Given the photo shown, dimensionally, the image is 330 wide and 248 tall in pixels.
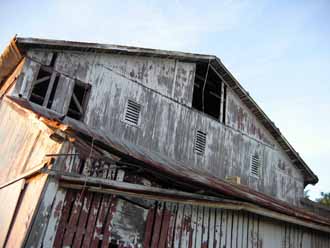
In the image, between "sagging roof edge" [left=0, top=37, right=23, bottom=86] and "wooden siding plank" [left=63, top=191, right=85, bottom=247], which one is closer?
"wooden siding plank" [left=63, top=191, right=85, bottom=247]

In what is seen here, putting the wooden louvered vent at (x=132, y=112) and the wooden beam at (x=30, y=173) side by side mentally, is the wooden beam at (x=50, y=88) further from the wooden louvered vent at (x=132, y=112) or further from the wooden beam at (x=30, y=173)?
the wooden beam at (x=30, y=173)

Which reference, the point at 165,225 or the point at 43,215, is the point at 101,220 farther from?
the point at 165,225

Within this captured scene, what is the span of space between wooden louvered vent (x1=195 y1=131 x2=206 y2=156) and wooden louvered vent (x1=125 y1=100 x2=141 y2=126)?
97.5 inches

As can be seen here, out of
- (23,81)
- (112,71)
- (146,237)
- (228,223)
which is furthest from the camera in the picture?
(112,71)

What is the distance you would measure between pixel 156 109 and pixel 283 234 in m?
5.18

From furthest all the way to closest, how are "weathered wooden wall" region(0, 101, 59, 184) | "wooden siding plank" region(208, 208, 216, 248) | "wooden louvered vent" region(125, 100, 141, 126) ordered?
"wooden louvered vent" region(125, 100, 141, 126), "wooden siding plank" region(208, 208, 216, 248), "weathered wooden wall" region(0, 101, 59, 184)

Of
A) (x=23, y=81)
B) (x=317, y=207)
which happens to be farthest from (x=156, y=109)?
(x=317, y=207)

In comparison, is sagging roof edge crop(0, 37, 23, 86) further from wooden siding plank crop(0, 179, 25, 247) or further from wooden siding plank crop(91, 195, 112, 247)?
wooden siding plank crop(91, 195, 112, 247)

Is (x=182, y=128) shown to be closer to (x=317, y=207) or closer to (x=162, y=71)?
(x=162, y=71)

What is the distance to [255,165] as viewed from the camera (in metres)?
14.2

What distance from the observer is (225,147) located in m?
13.4

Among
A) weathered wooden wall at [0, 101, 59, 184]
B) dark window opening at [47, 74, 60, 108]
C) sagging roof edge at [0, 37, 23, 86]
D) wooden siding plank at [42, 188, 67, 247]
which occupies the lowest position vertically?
wooden siding plank at [42, 188, 67, 247]

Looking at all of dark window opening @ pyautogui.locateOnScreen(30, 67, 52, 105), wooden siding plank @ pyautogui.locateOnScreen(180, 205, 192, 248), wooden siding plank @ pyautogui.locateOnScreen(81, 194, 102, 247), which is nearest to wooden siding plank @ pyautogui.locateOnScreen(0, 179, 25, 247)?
wooden siding plank @ pyautogui.locateOnScreen(81, 194, 102, 247)

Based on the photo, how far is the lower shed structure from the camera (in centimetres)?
591
